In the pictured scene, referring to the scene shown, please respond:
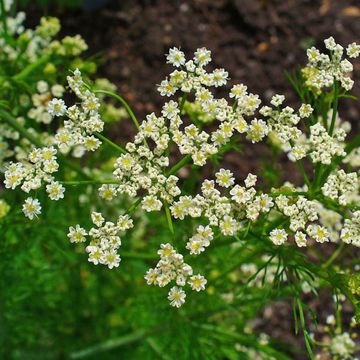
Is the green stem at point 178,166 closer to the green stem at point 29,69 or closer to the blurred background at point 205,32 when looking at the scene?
the green stem at point 29,69

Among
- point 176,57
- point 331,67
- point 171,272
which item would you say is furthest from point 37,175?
point 331,67

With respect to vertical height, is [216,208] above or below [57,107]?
below

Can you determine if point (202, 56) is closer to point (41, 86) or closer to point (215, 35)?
point (41, 86)

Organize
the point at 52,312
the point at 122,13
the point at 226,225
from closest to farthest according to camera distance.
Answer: the point at 226,225 → the point at 52,312 → the point at 122,13

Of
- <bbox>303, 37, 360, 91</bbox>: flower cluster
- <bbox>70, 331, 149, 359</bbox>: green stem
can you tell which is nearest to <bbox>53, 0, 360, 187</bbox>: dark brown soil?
<bbox>70, 331, 149, 359</bbox>: green stem

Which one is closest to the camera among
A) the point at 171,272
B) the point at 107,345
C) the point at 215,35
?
the point at 171,272

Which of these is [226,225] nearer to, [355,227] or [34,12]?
[355,227]

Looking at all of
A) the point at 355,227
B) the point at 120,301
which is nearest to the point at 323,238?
the point at 355,227

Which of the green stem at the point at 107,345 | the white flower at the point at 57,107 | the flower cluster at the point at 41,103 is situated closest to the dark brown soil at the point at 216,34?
the green stem at the point at 107,345
